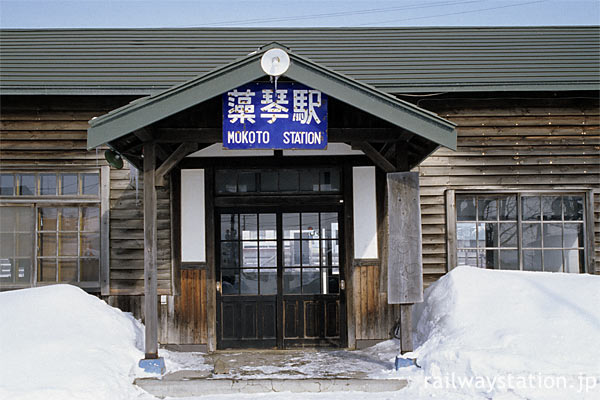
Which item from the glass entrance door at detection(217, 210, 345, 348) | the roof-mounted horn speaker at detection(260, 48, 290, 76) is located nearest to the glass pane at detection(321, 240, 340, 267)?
the glass entrance door at detection(217, 210, 345, 348)

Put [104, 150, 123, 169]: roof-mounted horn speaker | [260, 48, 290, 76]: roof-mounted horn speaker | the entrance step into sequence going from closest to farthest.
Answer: [260, 48, 290, 76]: roof-mounted horn speaker < the entrance step < [104, 150, 123, 169]: roof-mounted horn speaker

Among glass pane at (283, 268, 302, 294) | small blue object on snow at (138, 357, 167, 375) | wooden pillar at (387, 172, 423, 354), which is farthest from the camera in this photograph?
glass pane at (283, 268, 302, 294)

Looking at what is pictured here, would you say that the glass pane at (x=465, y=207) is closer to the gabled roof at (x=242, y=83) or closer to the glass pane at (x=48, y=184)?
the gabled roof at (x=242, y=83)

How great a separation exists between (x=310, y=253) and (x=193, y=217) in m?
1.88

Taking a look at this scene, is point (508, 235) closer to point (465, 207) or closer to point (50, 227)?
point (465, 207)

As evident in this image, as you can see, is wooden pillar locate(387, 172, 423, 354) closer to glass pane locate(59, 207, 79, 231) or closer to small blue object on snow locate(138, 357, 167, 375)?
small blue object on snow locate(138, 357, 167, 375)

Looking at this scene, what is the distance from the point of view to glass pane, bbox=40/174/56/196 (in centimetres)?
832

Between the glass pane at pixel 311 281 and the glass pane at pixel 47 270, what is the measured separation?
386 centimetres

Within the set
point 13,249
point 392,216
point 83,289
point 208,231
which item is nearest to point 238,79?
point 392,216

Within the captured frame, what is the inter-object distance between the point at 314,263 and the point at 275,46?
12.2ft

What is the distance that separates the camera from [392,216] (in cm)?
630

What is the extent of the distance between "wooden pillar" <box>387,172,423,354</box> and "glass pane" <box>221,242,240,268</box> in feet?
9.34

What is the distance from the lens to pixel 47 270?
8305 mm

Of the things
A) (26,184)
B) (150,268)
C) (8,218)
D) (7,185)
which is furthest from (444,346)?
(7,185)
